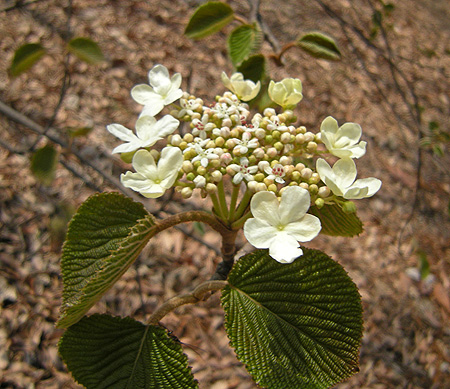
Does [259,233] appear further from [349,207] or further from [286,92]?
[286,92]

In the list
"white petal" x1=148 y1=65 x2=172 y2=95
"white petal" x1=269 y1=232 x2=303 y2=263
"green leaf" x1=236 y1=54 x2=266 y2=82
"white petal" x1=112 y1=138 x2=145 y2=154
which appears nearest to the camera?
"white petal" x1=269 y1=232 x2=303 y2=263

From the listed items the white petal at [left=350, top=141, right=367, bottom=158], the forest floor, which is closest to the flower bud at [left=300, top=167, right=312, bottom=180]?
the white petal at [left=350, top=141, right=367, bottom=158]

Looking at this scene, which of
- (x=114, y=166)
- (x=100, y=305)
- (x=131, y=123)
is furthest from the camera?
(x=131, y=123)

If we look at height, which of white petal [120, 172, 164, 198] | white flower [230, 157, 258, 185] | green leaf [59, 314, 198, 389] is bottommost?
green leaf [59, 314, 198, 389]

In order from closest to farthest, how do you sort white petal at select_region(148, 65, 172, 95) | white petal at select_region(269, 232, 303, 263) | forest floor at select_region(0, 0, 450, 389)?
white petal at select_region(269, 232, 303, 263) → white petal at select_region(148, 65, 172, 95) → forest floor at select_region(0, 0, 450, 389)

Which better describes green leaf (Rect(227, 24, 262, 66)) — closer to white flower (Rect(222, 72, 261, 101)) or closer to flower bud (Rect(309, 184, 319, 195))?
white flower (Rect(222, 72, 261, 101))

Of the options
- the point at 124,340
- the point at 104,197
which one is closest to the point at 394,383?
the point at 124,340

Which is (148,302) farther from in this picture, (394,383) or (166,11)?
(166,11)

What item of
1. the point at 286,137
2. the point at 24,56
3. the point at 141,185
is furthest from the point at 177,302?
the point at 24,56
